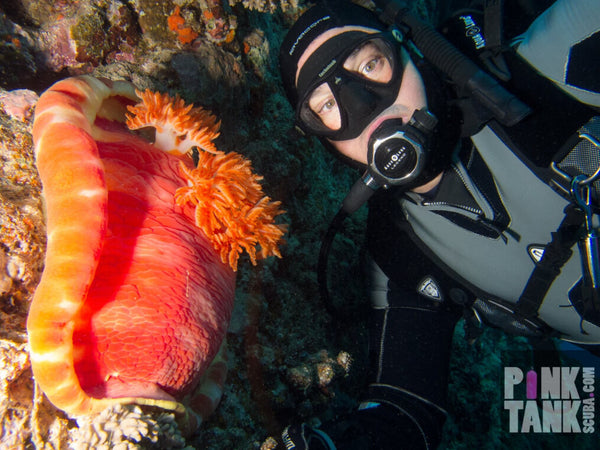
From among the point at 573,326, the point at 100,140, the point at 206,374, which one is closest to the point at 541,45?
the point at 573,326

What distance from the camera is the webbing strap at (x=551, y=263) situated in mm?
2172

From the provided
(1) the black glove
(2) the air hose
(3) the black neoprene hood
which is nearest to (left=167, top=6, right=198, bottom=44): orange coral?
(3) the black neoprene hood

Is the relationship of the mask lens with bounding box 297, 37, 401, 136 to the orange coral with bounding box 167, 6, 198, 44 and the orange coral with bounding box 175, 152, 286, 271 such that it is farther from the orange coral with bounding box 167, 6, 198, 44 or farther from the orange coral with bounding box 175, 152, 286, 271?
the orange coral with bounding box 175, 152, 286, 271

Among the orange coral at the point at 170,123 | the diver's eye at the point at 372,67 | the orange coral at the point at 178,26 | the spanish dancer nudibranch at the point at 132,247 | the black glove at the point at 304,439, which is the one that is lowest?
the black glove at the point at 304,439

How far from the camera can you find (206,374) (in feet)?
5.67

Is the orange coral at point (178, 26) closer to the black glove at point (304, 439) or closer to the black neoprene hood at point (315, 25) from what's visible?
the black neoprene hood at point (315, 25)

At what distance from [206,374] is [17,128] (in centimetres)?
143

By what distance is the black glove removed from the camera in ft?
6.47

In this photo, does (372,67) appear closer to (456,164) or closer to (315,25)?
(315,25)

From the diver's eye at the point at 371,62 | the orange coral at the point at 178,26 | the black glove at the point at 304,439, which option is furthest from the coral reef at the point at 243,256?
the diver's eye at the point at 371,62

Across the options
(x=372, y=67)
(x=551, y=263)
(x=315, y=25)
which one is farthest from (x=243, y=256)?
(x=551, y=263)

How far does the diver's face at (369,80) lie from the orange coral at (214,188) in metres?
1.19

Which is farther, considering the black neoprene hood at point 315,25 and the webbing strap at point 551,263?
the black neoprene hood at point 315,25

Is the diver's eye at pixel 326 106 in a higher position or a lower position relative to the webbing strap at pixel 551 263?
higher
